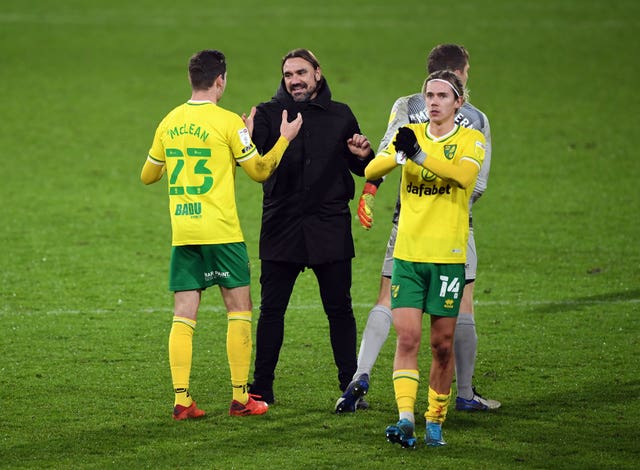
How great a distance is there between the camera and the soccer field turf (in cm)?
656

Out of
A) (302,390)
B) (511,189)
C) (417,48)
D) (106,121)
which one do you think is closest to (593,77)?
(417,48)

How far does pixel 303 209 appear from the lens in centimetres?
714

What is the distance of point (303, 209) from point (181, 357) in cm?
112

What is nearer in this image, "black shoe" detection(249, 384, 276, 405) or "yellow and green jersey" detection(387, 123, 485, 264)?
"yellow and green jersey" detection(387, 123, 485, 264)

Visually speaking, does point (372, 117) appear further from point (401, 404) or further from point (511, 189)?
point (401, 404)

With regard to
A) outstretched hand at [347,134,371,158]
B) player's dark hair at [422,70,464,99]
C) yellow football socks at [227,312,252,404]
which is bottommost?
yellow football socks at [227,312,252,404]

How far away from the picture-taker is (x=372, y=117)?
17391mm

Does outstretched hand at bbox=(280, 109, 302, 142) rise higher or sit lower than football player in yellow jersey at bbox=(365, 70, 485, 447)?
higher

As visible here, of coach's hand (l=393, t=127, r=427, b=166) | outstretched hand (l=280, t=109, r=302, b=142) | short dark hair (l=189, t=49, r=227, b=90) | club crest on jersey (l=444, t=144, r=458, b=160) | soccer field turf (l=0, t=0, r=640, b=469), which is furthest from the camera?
outstretched hand (l=280, t=109, r=302, b=142)

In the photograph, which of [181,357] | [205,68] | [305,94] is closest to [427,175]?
[305,94]

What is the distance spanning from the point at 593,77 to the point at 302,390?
13425mm

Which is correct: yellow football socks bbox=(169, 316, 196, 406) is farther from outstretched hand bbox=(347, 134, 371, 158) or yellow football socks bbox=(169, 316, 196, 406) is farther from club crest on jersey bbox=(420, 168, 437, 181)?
club crest on jersey bbox=(420, 168, 437, 181)

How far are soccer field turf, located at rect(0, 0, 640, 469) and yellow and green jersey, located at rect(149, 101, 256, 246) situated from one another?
3.59 ft

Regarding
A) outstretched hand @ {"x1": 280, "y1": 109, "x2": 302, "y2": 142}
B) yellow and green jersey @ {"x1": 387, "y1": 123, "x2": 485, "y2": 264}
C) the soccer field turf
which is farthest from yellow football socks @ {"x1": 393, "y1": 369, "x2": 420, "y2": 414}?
outstretched hand @ {"x1": 280, "y1": 109, "x2": 302, "y2": 142}
